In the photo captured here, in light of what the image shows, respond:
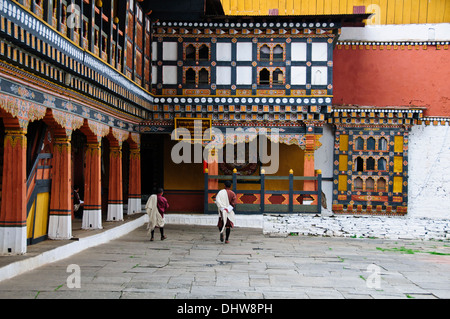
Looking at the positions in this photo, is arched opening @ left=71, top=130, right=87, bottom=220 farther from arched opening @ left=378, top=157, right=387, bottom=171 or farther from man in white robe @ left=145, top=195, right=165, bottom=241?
arched opening @ left=378, top=157, right=387, bottom=171

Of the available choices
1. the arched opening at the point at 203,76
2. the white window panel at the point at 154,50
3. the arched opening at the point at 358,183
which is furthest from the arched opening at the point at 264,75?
the arched opening at the point at 358,183

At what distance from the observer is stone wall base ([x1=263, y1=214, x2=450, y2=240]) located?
11758mm

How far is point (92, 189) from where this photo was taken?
10.5 metres

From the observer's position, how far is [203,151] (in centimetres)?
1495

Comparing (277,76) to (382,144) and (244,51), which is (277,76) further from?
(382,144)

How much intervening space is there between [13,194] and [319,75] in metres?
9.83

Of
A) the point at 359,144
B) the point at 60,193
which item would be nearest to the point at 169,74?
the point at 60,193

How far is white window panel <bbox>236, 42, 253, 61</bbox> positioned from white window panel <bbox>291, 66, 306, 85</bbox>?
143 cm

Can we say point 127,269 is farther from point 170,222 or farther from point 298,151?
point 298,151

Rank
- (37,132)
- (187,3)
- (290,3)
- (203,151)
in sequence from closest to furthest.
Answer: (37,132) < (187,3) < (203,151) < (290,3)

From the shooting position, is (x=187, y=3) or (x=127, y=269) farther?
(x=187, y=3)

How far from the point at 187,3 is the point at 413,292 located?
35.3 feet

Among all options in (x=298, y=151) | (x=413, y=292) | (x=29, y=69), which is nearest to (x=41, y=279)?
(x=29, y=69)

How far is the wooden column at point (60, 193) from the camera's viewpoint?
350 inches
